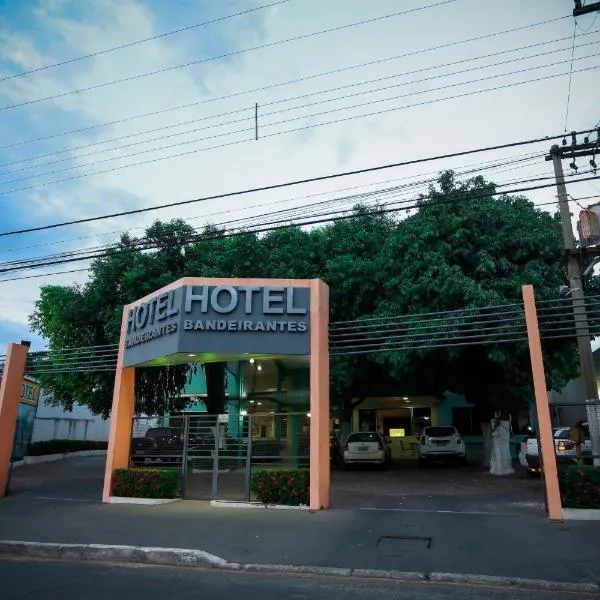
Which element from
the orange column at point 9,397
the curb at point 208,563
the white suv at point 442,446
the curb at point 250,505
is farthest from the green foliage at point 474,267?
the orange column at point 9,397

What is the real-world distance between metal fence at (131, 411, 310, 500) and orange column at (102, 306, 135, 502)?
0.51 meters

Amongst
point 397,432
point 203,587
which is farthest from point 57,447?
point 203,587

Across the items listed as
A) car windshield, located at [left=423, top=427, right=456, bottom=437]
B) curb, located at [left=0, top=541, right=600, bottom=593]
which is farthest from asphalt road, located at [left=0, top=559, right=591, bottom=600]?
car windshield, located at [left=423, top=427, right=456, bottom=437]

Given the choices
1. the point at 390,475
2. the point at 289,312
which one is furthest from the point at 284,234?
the point at 390,475

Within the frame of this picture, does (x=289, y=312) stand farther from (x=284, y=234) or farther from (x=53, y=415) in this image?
(x=53, y=415)

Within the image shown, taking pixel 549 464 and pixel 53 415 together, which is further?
pixel 53 415

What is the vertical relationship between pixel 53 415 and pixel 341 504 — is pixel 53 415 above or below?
above

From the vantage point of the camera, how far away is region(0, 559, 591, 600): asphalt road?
6098 millimetres

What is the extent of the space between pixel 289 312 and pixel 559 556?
7.39 metres

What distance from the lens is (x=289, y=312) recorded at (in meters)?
13.0

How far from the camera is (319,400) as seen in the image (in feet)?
40.6

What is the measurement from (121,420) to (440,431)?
13689mm

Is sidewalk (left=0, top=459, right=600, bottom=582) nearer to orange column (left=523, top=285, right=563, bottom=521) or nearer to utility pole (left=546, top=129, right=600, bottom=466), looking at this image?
orange column (left=523, top=285, right=563, bottom=521)

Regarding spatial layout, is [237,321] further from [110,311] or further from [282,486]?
[110,311]
